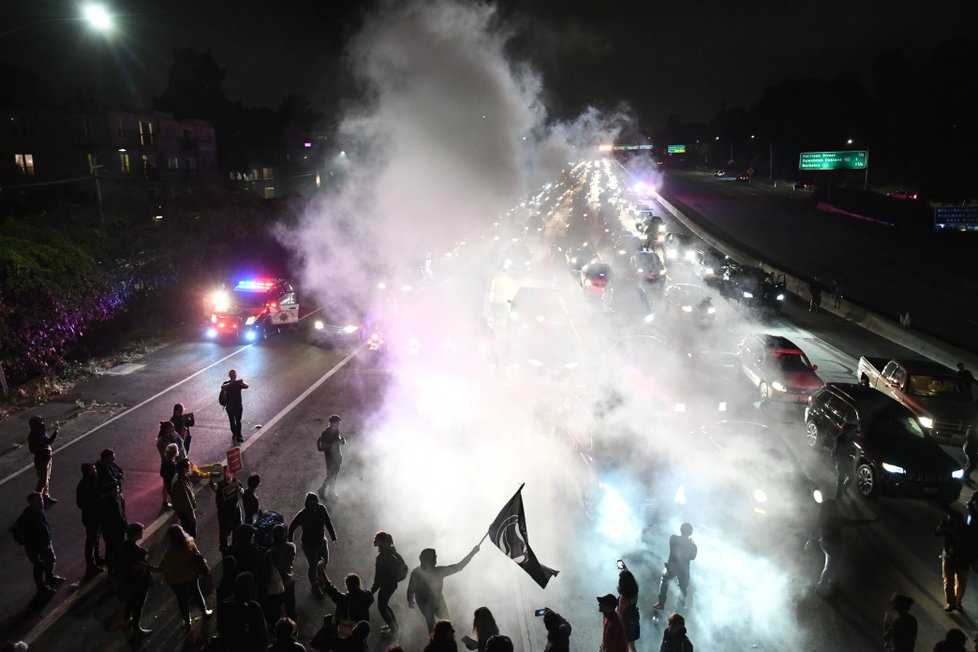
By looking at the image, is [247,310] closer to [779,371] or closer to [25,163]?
[779,371]

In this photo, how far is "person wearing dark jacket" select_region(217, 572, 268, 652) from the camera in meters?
5.29

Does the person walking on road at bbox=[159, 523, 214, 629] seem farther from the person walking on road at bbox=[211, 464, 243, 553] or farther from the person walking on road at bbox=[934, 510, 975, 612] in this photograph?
the person walking on road at bbox=[934, 510, 975, 612]

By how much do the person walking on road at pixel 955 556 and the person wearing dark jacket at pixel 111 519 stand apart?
971 cm

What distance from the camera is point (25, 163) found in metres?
33.8

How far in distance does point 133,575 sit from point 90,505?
1.65 metres

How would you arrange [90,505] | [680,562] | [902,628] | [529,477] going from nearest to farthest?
[902,628]
[680,562]
[90,505]
[529,477]

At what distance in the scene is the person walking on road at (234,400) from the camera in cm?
1145

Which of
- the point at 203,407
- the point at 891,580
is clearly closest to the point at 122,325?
the point at 203,407

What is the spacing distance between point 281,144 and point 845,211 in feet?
171

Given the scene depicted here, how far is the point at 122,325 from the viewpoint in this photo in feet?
63.8

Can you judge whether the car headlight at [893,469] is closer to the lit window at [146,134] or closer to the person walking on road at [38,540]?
the person walking on road at [38,540]

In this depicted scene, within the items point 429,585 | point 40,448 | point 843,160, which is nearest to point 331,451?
point 429,585

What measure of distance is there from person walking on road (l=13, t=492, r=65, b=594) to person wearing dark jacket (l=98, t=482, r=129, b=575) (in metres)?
0.54

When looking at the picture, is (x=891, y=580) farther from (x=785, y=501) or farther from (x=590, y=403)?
(x=590, y=403)
